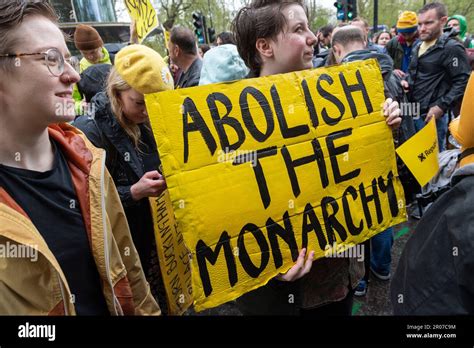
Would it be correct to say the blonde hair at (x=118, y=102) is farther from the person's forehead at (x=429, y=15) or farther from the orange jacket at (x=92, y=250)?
the person's forehead at (x=429, y=15)

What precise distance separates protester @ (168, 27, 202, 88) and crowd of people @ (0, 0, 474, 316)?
2192 millimetres

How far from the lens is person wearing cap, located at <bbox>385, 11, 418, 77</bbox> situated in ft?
16.5

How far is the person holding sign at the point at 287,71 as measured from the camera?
1.53 metres

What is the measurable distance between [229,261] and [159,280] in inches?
32.6

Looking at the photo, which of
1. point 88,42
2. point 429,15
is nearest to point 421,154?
point 429,15

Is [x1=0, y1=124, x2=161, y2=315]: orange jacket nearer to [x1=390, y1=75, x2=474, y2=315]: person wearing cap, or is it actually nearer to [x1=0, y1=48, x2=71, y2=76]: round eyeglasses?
[x1=0, y1=48, x2=71, y2=76]: round eyeglasses

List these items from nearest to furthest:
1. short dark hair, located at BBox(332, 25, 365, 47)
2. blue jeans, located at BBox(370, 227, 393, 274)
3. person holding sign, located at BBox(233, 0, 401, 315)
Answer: person holding sign, located at BBox(233, 0, 401, 315) → short dark hair, located at BBox(332, 25, 365, 47) → blue jeans, located at BBox(370, 227, 393, 274)

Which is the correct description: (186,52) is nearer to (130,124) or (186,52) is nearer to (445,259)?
(130,124)

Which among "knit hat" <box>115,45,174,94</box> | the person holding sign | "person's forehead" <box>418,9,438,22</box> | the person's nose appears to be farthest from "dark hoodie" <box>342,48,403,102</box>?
the person's nose

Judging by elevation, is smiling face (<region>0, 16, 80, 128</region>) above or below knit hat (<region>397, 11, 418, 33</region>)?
below

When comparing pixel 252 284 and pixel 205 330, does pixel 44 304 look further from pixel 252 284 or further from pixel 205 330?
pixel 252 284

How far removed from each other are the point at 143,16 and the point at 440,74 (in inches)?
135

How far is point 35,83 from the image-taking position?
108 centimetres

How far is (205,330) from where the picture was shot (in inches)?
42.6
